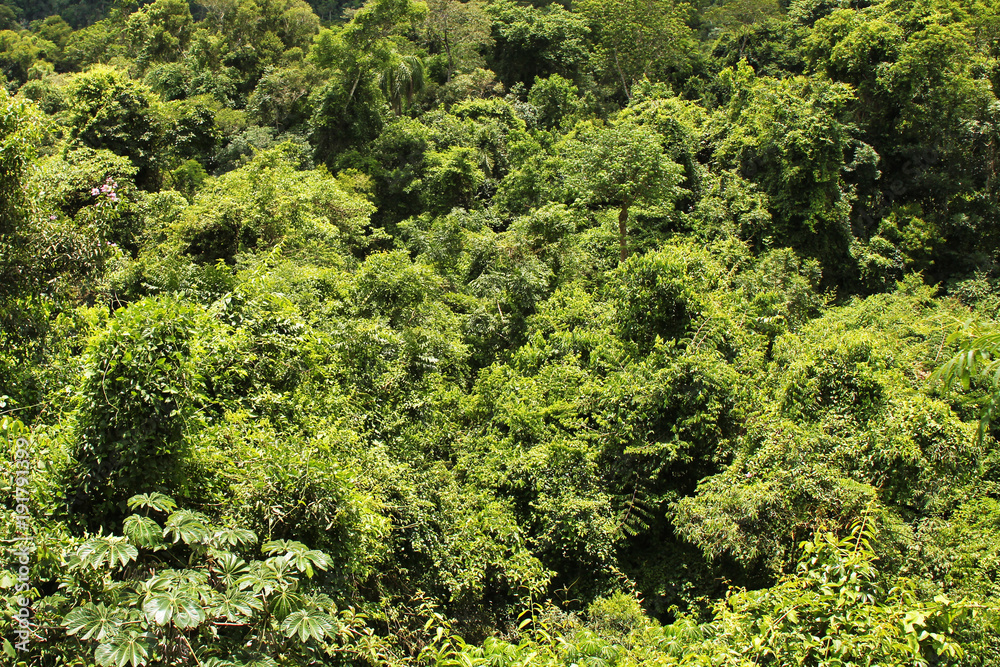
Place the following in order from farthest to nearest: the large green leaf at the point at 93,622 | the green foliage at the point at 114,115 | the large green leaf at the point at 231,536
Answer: the green foliage at the point at 114,115 < the large green leaf at the point at 231,536 < the large green leaf at the point at 93,622

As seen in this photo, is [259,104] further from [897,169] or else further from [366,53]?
[897,169]

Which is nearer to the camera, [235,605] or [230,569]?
[235,605]

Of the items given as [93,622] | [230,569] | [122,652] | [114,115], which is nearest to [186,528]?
[230,569]

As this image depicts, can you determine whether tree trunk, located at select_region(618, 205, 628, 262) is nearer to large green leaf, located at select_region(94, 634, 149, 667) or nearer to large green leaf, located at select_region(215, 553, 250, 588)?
large green leaf, located at select_region(215, 553, 250, 588)

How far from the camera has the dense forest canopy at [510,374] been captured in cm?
425

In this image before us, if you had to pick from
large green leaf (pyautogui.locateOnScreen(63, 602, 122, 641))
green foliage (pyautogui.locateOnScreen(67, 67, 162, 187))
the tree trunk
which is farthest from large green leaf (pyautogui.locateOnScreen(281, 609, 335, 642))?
green foliage (pyautogui.locateOnScreen(67, 67, 162, 187))

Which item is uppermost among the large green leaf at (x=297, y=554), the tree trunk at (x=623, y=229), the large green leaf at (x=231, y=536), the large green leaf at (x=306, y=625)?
the large green leaf at (x=231, y=536)

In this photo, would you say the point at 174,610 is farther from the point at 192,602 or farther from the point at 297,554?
the point at 297,554

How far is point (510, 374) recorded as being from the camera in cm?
1159

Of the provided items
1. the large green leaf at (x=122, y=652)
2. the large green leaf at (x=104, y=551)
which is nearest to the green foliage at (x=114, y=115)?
the large green leaf at (x=104, y=551)

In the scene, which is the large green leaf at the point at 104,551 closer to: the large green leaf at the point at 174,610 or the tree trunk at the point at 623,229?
the large green leaf at the point at 174,610

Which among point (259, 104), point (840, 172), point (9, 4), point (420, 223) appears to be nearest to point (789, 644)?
point (420, 223)

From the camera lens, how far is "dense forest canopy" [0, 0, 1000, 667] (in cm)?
425

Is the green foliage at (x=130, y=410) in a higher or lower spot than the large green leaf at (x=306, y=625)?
higher
